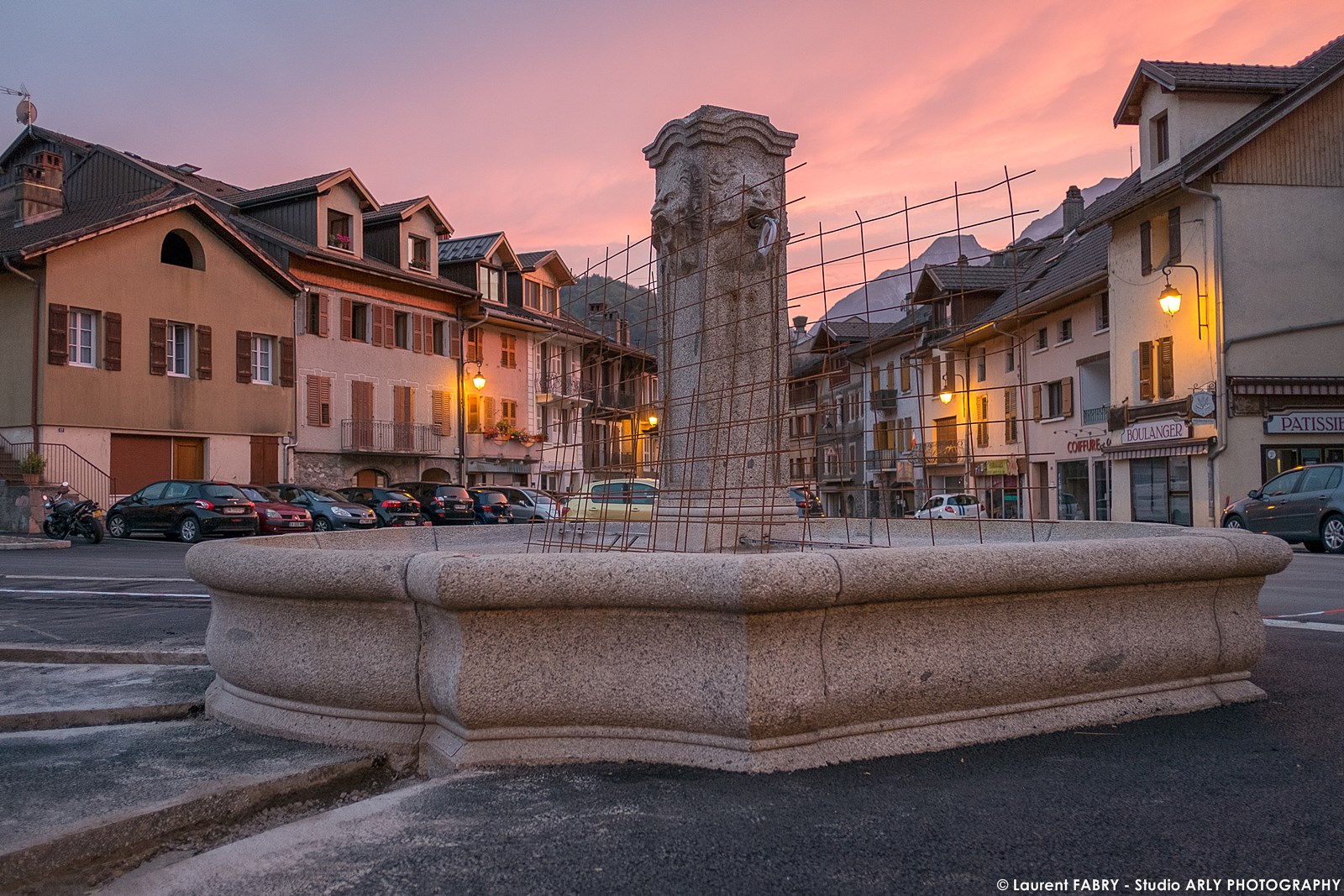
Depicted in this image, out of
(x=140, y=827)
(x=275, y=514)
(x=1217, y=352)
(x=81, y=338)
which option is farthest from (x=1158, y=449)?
(x=140, y=827)

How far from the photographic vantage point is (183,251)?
103 ft

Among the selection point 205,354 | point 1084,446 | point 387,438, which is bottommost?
point 1084,446

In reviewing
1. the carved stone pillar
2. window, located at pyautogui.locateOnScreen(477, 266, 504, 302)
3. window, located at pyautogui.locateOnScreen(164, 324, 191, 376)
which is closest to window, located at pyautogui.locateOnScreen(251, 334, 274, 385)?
window, located at pyautogui.locateOnScreen(164, 324, 191, 376)

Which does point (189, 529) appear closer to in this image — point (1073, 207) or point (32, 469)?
point (32, 469)

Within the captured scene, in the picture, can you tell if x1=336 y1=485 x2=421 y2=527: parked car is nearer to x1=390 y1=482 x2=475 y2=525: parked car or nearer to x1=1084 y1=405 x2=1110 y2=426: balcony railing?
x1=390 y1=482 x2=475 y2=525: parked car

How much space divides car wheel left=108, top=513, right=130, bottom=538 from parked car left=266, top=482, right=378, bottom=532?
3.54 m

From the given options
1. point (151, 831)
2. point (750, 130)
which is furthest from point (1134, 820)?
point (750, 130)

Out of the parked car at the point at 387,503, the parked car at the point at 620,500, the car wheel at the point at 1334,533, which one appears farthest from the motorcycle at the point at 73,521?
the car wheel at the point at 1334,533

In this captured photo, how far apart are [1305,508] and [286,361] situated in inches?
1095

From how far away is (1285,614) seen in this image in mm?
8648

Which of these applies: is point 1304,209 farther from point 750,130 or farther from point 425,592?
point 425,592

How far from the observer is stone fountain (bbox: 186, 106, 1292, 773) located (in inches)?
141

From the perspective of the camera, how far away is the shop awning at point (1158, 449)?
27.1m

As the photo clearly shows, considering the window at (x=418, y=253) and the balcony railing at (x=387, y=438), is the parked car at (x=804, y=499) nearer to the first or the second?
the balcony railing at (x=387, y=438)
